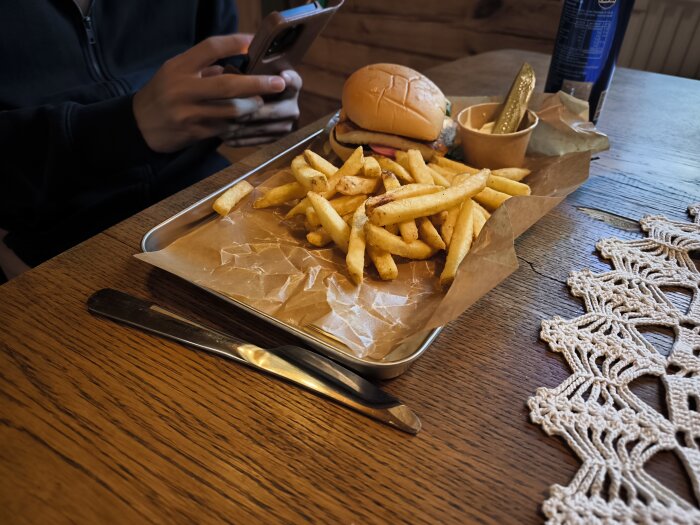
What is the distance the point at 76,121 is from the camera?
1.28 metres

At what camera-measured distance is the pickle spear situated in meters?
1.31

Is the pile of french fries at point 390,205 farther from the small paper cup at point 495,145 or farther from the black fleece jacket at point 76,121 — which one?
the black fleece jacket at point 76,121

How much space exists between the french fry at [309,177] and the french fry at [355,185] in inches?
1.4

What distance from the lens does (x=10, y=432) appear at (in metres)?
0.66

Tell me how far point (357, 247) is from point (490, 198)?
13.8 inches

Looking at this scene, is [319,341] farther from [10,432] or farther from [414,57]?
[414,57]

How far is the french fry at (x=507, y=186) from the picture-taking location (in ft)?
3.64

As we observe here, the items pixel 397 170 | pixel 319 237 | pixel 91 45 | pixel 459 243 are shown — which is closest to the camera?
pixel 459 243

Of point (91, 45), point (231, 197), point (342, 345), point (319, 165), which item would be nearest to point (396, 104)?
point (319, 165)

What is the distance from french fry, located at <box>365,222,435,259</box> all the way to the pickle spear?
1.72 ft

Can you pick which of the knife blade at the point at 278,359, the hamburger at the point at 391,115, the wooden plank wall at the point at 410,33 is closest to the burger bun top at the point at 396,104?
the hamburger at the point at 391,115

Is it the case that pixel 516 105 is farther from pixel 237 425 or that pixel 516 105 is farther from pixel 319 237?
pixel 237 425

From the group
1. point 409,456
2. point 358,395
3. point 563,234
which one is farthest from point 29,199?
point 563,234

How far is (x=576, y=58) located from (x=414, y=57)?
8.21 feet
